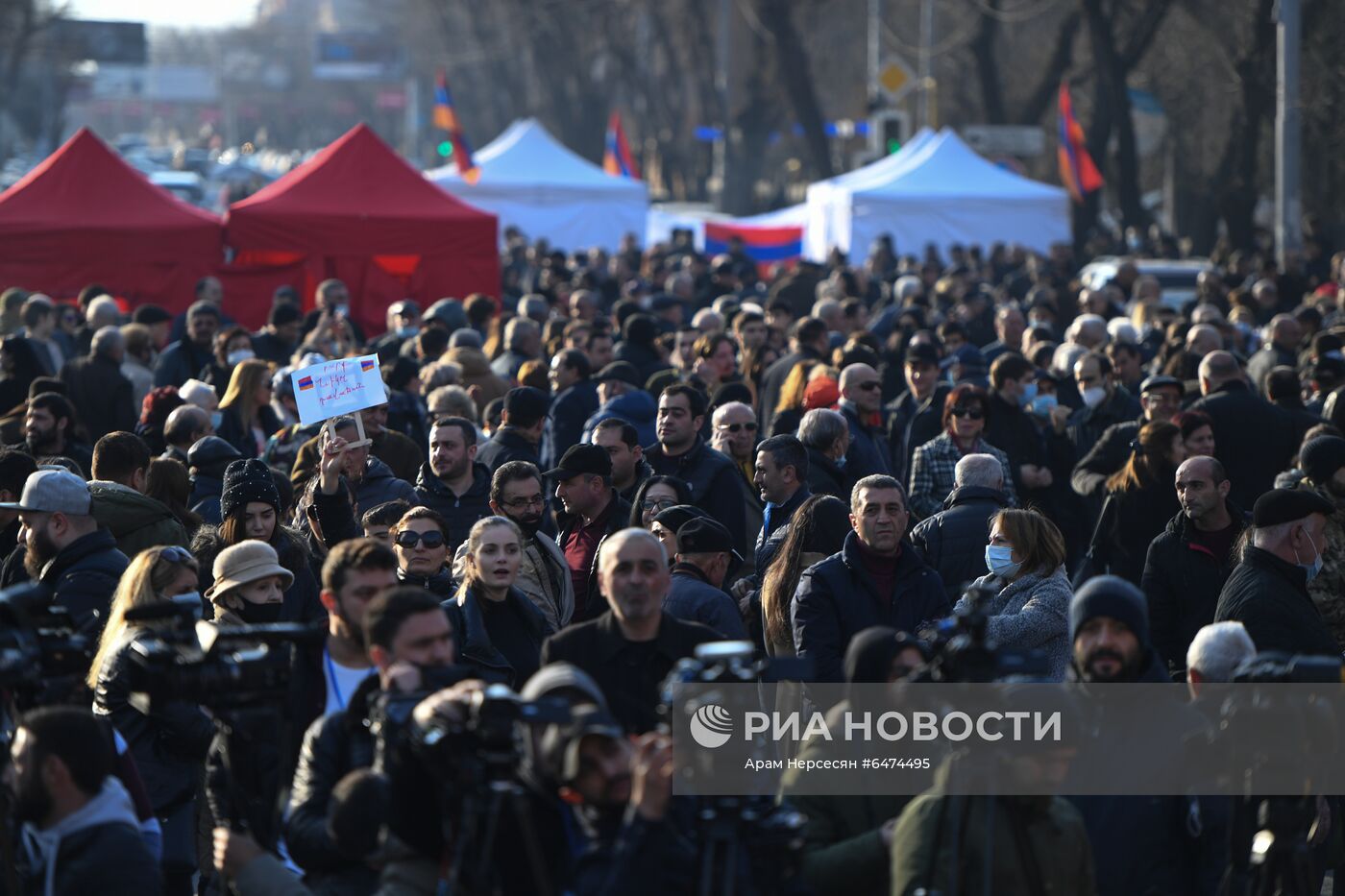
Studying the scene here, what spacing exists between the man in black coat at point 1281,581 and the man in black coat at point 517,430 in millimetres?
3979

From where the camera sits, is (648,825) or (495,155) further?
(495,155)

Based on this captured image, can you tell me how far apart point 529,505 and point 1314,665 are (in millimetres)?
3719

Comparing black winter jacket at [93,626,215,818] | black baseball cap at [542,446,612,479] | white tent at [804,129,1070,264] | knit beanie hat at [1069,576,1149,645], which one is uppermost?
white tent at [804,129,1070,264]

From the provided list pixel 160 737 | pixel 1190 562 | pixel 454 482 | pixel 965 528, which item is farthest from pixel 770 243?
pixel 160 737

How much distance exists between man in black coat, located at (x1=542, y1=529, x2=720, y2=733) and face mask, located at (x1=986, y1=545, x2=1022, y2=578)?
1882 millimetres

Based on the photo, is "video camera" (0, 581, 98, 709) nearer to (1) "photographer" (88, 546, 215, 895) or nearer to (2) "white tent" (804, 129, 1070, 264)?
(1) "photographer" (88, 546, 215, 895)

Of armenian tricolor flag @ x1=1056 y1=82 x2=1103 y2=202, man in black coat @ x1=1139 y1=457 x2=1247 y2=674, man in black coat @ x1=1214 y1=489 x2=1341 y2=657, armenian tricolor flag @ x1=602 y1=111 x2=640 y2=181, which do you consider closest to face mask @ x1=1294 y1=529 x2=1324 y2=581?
man in black coat @ x1=1214 y1=489 x2=1341 y2=657

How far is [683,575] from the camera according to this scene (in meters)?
7.01

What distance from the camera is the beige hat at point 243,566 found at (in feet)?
20.6

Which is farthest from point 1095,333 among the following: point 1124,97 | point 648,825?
point 1124,97

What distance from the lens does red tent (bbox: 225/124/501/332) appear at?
18.9 metres

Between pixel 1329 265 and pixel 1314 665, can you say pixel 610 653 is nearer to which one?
pixel 1314 665

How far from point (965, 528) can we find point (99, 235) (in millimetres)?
12229

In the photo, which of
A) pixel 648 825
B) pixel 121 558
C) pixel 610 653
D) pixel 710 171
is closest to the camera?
pixel 648 825
